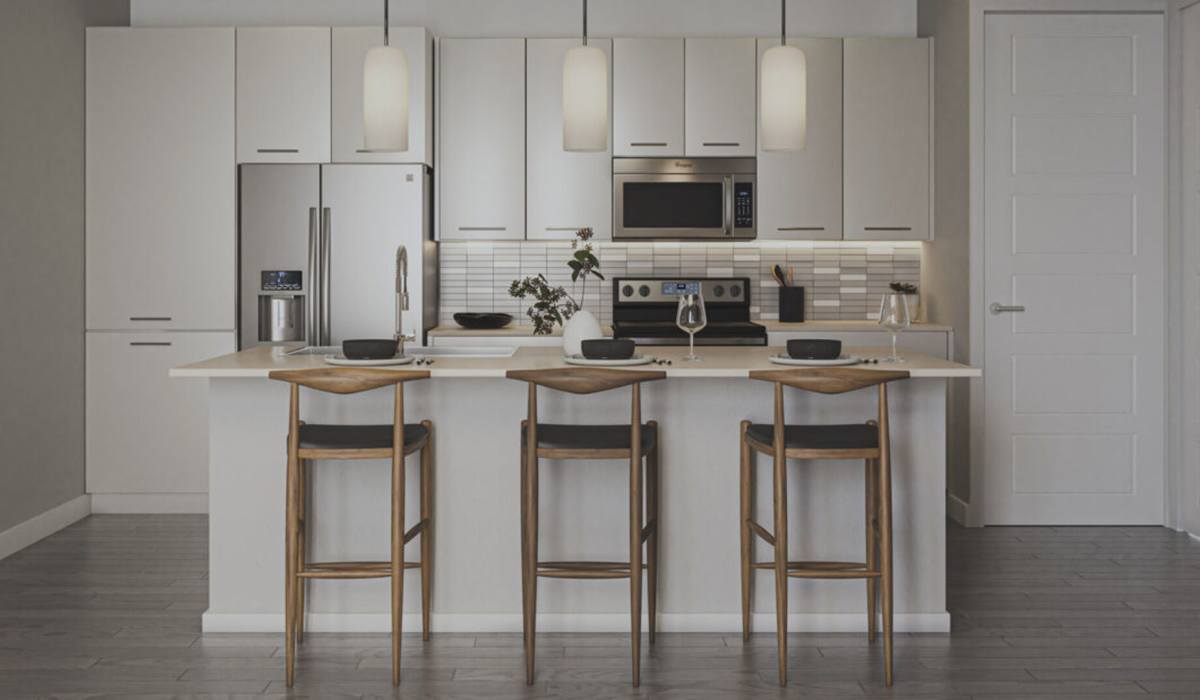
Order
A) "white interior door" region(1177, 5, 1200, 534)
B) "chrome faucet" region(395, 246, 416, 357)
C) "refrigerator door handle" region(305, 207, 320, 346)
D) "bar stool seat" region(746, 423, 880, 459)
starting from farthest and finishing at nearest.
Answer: "refrigerator door handle" region(305, 207, 320, 346)
"white interior door" region(1177, 5, 1200, 534)
"chrome faucet" region(395, 246, 416, 357)
"bar stool seat" region(746, 423, 880, 459)

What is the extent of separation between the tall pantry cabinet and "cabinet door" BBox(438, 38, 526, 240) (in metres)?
1.06

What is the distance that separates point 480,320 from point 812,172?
1.90 meters

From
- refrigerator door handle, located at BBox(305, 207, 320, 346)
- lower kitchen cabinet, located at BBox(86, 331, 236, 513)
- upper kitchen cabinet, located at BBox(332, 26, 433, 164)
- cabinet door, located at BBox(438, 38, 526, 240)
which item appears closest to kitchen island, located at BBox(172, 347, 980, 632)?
refrigerator door handle, located at BBox(305, 207, 320, 346)

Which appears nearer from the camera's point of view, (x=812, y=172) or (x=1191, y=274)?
(x=1191, y=274)

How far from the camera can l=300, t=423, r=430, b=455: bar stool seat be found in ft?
10.1

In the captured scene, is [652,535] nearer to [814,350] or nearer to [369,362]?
[814,350]

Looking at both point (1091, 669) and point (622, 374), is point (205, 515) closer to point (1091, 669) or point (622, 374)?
point (622, 374)

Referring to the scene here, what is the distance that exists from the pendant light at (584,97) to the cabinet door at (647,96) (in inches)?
81.6

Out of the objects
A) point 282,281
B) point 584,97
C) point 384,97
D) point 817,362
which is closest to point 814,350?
point 817,362

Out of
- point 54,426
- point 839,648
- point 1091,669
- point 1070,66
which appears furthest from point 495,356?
point 1070,66

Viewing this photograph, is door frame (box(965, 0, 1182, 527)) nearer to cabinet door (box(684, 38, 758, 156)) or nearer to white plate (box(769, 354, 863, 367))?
cabinet door (box(684, 38, 758, 156))

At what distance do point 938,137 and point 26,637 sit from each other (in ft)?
15.0

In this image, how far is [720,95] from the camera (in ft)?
18.2

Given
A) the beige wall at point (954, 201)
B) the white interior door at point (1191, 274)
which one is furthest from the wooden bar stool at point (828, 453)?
the white interior door at point (1191, 274)
